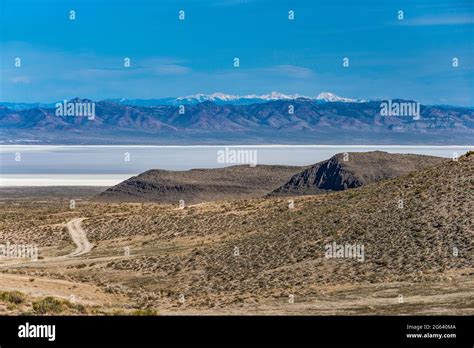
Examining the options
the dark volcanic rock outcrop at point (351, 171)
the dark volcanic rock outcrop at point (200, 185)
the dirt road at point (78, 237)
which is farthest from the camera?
the dark volcanic rock outcrop at point (200, 185)

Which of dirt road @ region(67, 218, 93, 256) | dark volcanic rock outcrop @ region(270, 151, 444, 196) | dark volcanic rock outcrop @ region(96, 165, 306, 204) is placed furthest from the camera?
dark volcanic rock outcrop @ region(96, 165, 306, 204)

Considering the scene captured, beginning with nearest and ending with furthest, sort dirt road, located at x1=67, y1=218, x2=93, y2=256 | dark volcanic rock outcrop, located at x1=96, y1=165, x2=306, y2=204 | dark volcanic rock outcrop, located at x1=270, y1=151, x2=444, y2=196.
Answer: dirt road, located at x1=67, y1=218, x2=93, y2=256
dark volcanic rock outcrop, located at x1=270, y1=151, x2=444, y2=196
dark volcanic rock outcrop, located at x1=96, y1=165, x2=306, y2=204

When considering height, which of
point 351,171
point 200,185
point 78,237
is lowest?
point 78,237

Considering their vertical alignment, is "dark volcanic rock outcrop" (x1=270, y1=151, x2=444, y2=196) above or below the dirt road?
above

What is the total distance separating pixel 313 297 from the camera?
81.3 ft

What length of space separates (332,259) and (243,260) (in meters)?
4.70

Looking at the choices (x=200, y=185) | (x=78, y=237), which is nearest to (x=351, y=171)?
(x=200, y=185)

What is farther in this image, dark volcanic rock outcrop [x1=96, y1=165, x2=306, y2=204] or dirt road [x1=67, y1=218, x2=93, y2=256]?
dark volcanic rock outcrop [x1=96, y1=165, x2=306, y2=204]

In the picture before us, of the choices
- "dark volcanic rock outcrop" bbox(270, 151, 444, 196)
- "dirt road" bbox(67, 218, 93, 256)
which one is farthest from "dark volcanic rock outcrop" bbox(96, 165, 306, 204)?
"dirt road" bbox(67, 218, 93, 256)

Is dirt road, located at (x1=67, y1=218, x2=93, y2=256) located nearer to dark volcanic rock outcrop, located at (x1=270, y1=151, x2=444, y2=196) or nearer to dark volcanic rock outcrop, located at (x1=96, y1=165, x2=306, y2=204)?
dark volcanic rock outcrop, located at (x1=96, y1=165, x2=306, y2=204)

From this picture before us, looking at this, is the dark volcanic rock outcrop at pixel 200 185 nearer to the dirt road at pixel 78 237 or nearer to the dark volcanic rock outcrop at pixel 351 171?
the dark volcanic rock outcrop at pixel 351 171

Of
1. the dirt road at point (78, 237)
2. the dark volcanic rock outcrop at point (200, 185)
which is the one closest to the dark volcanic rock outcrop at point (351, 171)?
the dark volcanic rock outcrop at point (200, 185)

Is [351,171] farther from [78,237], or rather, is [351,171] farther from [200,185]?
[78,237]

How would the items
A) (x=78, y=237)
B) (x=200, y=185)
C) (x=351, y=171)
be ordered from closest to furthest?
1. (x=78, y=237)
2. (x=351, y=171)
3. (x=200, y=185)
